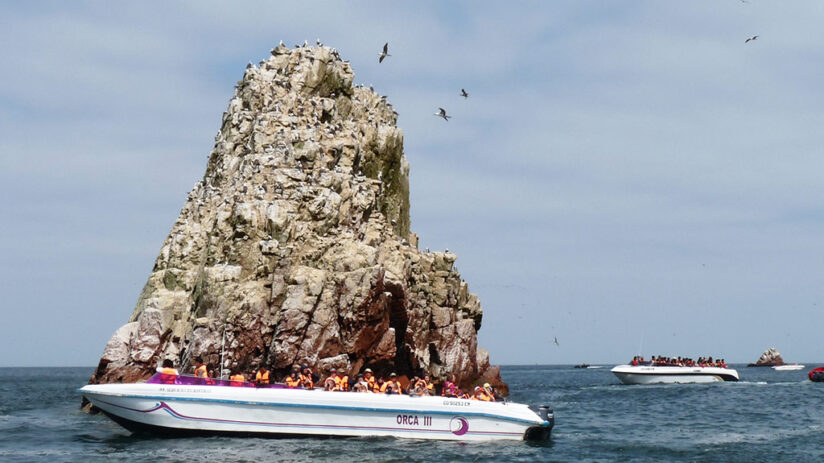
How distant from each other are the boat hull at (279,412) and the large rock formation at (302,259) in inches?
472

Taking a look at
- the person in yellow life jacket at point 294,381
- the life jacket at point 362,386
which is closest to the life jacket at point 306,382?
the person in yellow life jacket at point 294,381

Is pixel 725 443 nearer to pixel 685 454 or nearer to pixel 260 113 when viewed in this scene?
pixel 685 454

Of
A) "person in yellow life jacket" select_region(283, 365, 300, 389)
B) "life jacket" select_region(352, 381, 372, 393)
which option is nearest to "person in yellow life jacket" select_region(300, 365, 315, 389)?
"person in yellow life jacket" select_region(283, 365, 300, 389)

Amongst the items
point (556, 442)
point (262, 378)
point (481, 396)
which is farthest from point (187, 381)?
point (556, 442)

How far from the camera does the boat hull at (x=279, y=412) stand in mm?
26734

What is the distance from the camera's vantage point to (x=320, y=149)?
48938mm

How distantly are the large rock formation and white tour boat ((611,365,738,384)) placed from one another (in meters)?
19.9

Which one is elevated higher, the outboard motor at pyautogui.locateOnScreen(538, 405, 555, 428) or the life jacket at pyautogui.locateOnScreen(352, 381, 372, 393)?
the life jacket at pyautogui.locateOnScreen(352, 381, 372, 393)

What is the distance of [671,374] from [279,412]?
55.1 metres

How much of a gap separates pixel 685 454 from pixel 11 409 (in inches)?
1639

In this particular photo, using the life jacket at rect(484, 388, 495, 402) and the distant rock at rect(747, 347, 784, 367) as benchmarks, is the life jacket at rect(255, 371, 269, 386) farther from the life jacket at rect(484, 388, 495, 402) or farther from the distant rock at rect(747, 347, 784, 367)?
the distant rock at rect(747, 347, 784, 367)

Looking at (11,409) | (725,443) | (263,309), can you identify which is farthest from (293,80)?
(725,443)

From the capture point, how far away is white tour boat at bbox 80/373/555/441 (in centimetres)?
2673

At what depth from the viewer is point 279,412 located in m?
27.1
